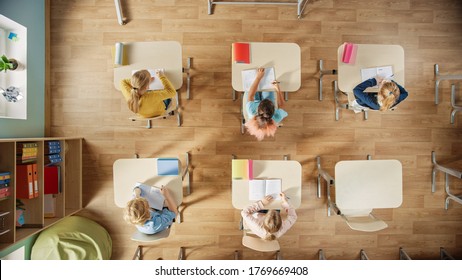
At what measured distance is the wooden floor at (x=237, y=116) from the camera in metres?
2.96

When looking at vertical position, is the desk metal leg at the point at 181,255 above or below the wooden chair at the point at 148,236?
below

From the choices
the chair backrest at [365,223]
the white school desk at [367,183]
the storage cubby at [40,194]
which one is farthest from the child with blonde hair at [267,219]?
the storage cubby at [40,194]

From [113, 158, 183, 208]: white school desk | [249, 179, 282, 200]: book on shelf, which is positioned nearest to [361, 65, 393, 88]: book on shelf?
[249, 179, 282, 200]: book on shelf

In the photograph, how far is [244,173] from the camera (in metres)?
2.35

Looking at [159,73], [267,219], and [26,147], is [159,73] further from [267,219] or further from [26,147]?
[267,219]

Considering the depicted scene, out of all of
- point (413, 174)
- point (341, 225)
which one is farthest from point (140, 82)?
point (413, 174)

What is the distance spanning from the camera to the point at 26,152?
223 cm

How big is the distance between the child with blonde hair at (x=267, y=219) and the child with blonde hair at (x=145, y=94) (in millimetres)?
1144

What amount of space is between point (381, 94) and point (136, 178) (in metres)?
2.21

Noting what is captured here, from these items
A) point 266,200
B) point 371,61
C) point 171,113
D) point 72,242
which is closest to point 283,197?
point 266,200

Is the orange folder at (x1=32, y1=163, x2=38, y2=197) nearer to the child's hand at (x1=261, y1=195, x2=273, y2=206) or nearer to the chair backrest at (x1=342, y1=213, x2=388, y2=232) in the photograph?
the child's hand at (x1=261, y1=195, x2=273, y2=206)

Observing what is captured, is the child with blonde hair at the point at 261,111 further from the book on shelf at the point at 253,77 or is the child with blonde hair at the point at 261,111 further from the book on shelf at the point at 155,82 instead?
the book on shelf at the point at 155,82

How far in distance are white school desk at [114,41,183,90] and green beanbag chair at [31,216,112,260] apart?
1430 mm

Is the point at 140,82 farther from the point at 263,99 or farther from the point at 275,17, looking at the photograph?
the point at 275,17
